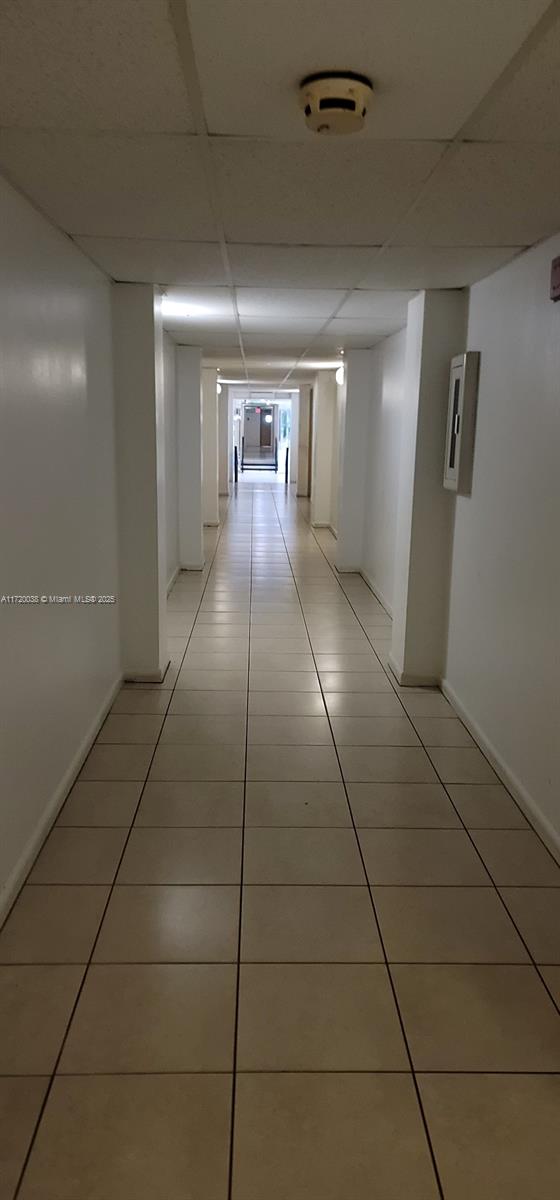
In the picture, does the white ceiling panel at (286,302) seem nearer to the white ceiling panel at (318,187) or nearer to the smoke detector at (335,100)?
the white ceiling panel at (318,187)

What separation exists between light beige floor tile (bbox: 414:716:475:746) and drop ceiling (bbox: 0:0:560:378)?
2381 mm

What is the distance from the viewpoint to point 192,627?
648cm

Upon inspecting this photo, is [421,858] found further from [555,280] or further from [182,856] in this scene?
[555,280]

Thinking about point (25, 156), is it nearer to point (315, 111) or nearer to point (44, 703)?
point (315, 111)

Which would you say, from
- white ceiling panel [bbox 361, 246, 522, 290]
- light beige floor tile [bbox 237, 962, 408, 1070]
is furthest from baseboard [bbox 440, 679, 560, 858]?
white ceiling panel [bbox 361, 246, 522, 290]

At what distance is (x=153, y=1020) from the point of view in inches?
87.9

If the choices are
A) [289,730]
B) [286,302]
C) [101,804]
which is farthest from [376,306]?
[101,804]

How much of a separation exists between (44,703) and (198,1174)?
1788mm

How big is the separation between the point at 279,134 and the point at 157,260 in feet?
5.84

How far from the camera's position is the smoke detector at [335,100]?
1798 millimetres

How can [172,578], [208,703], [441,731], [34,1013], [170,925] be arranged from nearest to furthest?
[34,1013] < [170,925] < [441,731] < [208,703] < [172,578]

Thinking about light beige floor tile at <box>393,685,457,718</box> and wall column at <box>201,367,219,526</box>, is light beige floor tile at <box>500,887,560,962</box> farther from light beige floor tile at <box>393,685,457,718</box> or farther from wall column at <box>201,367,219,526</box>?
wall column at <box>201,367,219,526</box>

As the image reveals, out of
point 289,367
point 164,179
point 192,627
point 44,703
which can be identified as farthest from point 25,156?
point 289,367

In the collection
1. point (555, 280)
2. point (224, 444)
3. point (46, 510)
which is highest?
point (555, 280)
